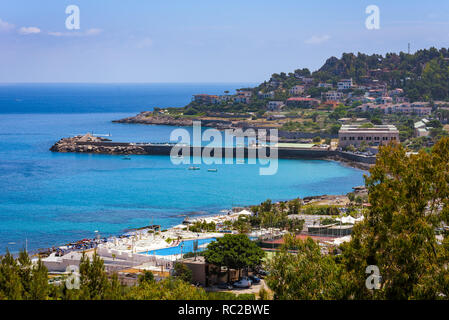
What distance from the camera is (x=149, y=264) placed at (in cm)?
1605

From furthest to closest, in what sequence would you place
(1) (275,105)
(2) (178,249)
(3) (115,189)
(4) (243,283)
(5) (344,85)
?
(5) (344,85) → (1) (275,105) → (3) (115,189) → (2) (178,249) → (4) (243,283)

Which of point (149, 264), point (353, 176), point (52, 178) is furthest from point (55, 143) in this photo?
point (149, 264)

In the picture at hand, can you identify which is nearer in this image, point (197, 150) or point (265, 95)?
point (197, 150)

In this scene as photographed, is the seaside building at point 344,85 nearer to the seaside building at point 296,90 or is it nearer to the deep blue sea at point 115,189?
the seaside building at point 296,90

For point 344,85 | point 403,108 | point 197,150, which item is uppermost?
point 344,85

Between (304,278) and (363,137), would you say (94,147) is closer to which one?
(363,137)

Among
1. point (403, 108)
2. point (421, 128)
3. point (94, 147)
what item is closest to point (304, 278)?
point (94, 147)

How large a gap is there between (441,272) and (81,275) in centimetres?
515

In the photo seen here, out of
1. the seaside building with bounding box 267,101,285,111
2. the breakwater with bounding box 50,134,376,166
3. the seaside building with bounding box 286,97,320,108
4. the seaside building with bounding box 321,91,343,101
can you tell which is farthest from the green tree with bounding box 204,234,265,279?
the seaside building with bounding box 321,91,343,101

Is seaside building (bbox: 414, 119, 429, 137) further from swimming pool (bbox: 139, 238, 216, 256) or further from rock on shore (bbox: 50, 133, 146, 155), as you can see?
swimming pool (bbox: 139, 238, 216, 256)

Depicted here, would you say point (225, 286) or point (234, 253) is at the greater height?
point (234, 253)

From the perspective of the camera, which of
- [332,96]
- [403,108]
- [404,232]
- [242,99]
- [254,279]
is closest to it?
[404,232]

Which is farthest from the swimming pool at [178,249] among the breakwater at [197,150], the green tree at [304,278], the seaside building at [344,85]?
the seaside building at [344,85]

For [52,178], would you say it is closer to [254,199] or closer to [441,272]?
[254,199]
